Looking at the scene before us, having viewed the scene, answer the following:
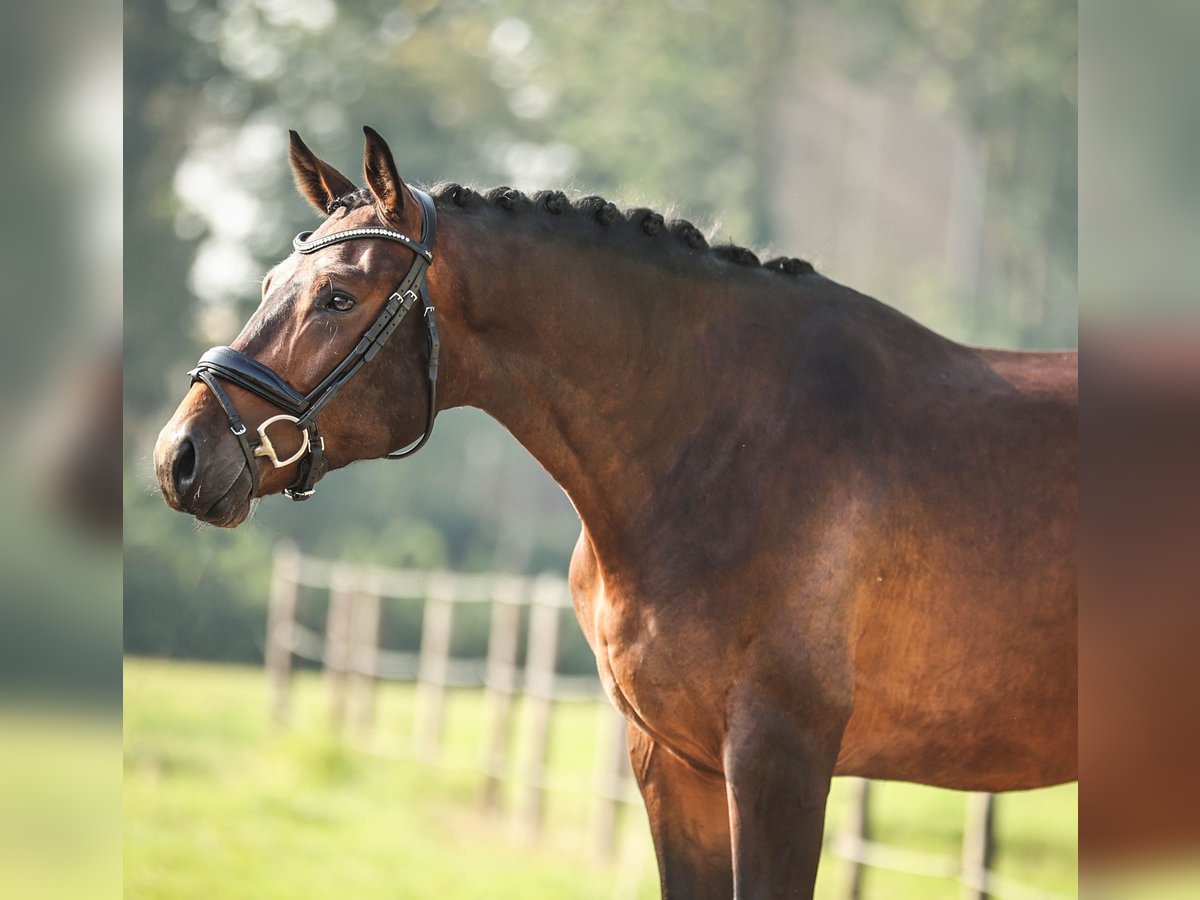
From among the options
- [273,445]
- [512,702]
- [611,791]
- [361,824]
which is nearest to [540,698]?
[512,702]

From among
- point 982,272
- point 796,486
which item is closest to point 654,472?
point 796,486

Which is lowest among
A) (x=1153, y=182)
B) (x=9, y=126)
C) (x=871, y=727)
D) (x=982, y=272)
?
(x=871, y=727)

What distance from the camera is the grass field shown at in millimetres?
6855

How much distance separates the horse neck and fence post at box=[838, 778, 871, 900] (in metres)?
4.21

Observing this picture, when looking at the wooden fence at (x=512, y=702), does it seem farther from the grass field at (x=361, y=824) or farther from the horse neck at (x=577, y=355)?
the horse neck at (x=577, y=355)

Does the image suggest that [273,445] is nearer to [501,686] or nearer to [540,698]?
[540,698]

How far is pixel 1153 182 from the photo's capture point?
1.09m

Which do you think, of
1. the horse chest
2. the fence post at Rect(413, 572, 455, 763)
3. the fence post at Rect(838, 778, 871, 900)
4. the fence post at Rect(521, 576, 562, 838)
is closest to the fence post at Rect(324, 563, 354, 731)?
the fence post at Rect(413, 572, 455, 763)

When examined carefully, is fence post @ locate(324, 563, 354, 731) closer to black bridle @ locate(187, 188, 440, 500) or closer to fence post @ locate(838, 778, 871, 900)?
fence post @ locate(838, 778, 871, 900)

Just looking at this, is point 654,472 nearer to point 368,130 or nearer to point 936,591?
point 936,591

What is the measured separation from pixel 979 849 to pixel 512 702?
16.2 feet

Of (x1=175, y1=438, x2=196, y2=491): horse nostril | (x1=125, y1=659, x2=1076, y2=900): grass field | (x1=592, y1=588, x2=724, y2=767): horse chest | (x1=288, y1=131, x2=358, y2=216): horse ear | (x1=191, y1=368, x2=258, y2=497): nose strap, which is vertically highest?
(x1=288, y1=131, x2=358, y2=216): horse ear

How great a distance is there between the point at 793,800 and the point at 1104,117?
172cm

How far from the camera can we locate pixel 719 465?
2664 mm
